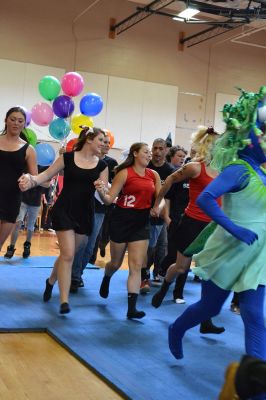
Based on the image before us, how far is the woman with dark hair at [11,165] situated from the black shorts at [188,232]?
1.36 meters

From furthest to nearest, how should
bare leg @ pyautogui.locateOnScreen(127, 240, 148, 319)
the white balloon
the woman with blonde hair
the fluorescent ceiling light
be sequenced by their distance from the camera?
the fluorescent ceiling light, bare leg @ pyautogui.locateOnScreen(127, 240, 148, 319), the woman with blonde hair, the white balloon

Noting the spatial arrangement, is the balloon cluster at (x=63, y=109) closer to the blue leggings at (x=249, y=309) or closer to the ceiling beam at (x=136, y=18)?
the ceiling beam at (x=136, y=18)

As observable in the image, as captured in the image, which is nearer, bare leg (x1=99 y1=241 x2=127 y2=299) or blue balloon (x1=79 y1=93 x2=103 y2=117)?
bare leg (x1=99 y1=241 x2=127 y2=299)

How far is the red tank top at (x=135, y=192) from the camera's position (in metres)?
4.73

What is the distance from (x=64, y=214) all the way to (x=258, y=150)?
197cm

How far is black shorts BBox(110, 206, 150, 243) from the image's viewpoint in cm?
465

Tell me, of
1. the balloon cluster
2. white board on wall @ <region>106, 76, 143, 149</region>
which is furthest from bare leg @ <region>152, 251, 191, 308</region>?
white board on wall @ <region>106, 76, 143, 149</region>

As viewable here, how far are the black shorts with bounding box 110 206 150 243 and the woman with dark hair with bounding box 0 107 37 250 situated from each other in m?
0.83

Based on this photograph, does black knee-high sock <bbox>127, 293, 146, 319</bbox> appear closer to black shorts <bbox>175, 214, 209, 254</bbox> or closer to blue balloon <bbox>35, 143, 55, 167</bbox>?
black shorts <bbox>175, 214, 209, 254</bbox>

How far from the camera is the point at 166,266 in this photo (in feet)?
18.7

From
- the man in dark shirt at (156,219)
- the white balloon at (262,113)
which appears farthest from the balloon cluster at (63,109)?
the white balloon at (262,113)

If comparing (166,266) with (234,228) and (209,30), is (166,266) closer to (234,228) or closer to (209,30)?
(234,228)

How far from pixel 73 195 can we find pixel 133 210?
0.54 m

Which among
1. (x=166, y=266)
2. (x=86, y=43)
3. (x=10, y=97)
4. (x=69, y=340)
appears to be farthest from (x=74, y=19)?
(x=69, y=340)
